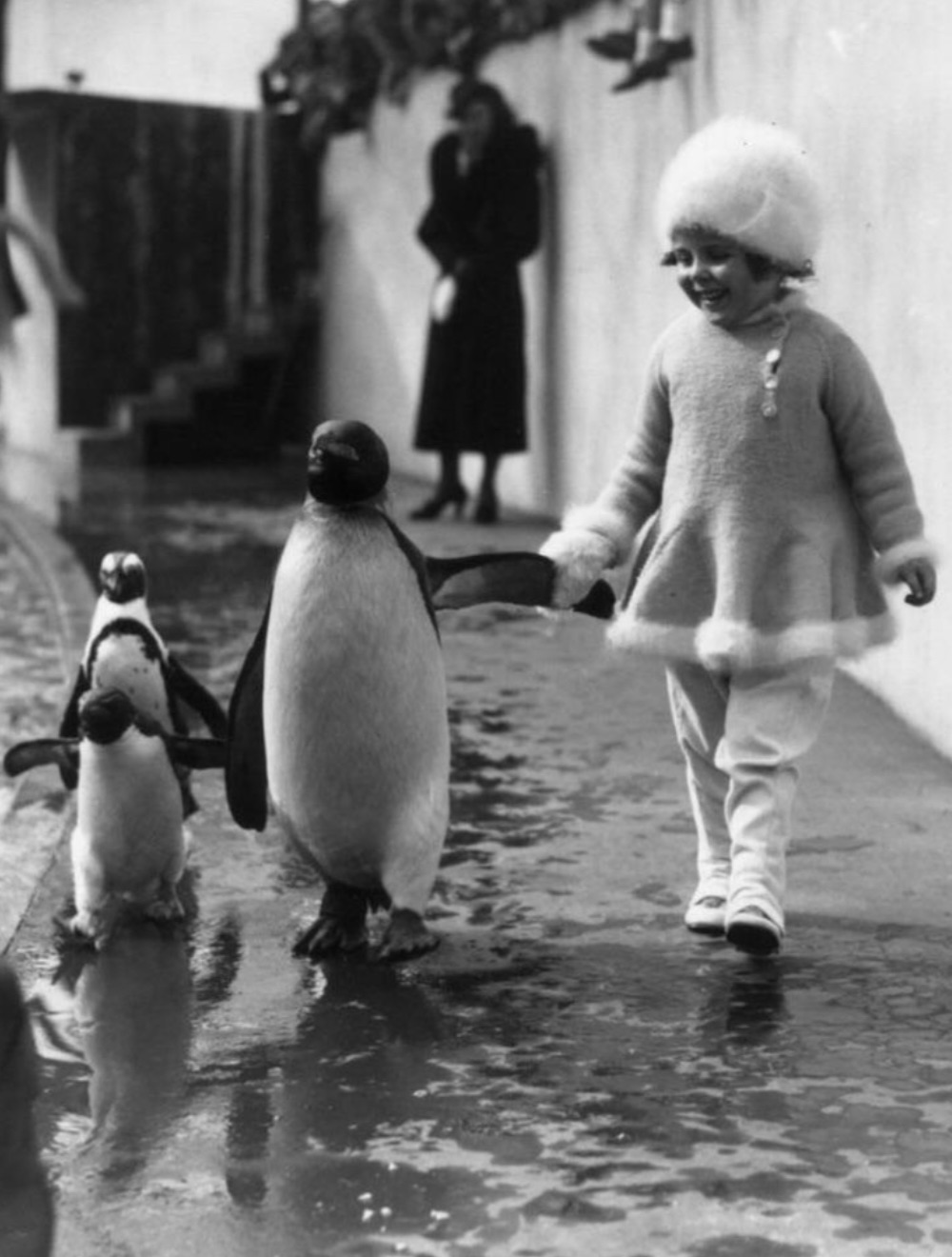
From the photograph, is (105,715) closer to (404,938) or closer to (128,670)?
(128,670)

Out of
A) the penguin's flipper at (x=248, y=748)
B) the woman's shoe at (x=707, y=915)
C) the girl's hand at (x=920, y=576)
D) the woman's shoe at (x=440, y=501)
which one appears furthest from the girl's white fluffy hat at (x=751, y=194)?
the woman's shoe at (x=440, y=501)

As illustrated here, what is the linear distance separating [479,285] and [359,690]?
25.6ft

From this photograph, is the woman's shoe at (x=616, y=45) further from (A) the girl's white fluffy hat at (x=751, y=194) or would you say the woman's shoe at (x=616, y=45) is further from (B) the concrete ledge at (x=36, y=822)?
(A) the girl's white fluffy hat at (x=751, y=194)

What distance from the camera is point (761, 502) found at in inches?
198

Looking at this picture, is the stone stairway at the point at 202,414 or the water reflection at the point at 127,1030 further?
the stone stairway at the point at 202,414

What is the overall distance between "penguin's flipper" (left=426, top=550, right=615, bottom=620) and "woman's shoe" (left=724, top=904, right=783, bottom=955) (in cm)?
73

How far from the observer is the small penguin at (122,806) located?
17.3 ft

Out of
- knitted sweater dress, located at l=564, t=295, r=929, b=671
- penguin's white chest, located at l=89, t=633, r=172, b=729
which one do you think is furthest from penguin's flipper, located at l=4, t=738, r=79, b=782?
knitted sweater dress, located at l=564, t=295, r=929, b=671

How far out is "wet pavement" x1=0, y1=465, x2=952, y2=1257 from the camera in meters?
3.71

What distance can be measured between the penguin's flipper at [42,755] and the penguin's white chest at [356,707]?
23.0 inches

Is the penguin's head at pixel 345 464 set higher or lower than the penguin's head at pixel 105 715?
higher

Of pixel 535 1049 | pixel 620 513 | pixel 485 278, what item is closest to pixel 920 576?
pixel 620 513

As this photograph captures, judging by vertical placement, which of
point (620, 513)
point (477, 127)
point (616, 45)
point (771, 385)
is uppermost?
point (616, 45)

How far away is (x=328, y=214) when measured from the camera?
1723 centimetres
